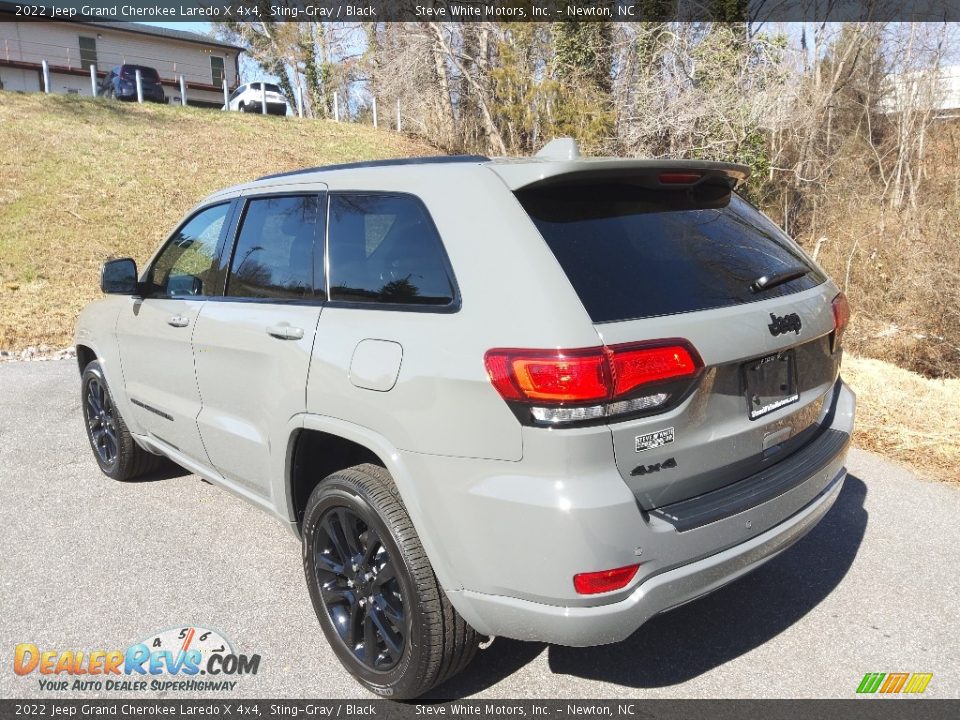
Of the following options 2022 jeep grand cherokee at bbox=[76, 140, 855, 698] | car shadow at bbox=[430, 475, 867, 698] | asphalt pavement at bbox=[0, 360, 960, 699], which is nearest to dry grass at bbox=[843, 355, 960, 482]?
asphalt pavement at bbox=[0, 360, 960, 699]

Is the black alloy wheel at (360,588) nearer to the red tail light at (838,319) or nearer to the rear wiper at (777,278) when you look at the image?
the rear wiper at (777,278)

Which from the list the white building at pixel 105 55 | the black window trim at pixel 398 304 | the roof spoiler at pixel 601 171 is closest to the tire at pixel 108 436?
the black window trim at pixel 398 304

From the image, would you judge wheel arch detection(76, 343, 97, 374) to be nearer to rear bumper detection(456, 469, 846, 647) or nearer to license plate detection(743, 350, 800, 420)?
rear bumper detection(456, 469, 846, 647)

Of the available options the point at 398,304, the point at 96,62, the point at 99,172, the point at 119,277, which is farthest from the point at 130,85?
the point at 398,304

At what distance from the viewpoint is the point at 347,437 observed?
2.60 metres

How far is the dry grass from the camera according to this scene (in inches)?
189

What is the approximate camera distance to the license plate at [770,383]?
2469mm

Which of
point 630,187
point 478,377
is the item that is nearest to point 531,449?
point 478,377

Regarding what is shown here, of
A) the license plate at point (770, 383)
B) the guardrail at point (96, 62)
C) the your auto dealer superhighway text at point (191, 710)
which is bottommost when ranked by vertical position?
the your auto dealer superhighway text at point (191, 710)

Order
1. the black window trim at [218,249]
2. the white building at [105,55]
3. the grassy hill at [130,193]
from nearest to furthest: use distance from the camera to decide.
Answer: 1. the black window trim at [218,249]
2. the grassy hill at [130,193]
3. the white building at [105,55]

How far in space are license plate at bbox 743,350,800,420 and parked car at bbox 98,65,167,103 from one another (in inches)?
1172

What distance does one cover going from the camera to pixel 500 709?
264 cm

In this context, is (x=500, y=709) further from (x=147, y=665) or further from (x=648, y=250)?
(x=648, y=250)

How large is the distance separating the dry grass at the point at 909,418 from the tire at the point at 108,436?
471 cm
